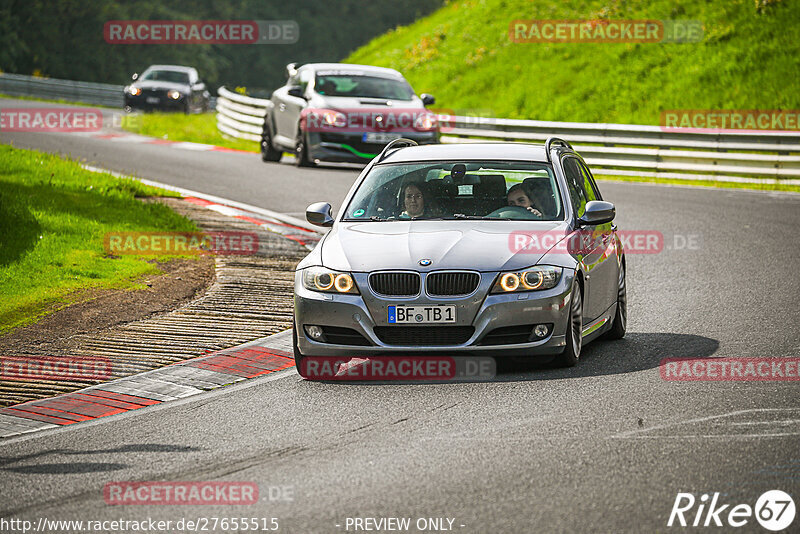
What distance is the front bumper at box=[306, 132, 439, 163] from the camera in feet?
77.8

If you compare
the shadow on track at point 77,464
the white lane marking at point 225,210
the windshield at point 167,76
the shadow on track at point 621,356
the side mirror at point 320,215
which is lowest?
the shadow on track at point 77,464

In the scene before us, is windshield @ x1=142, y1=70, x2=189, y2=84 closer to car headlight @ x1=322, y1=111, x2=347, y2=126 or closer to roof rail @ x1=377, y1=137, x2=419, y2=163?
car headlight @ x1=322, y1=111, x2=347, y2=126

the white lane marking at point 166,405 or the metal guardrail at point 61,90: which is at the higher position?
the metal guardrail at point 61,90

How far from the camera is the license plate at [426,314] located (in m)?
8.83

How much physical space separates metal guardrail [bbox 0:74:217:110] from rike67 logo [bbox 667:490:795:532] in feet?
146

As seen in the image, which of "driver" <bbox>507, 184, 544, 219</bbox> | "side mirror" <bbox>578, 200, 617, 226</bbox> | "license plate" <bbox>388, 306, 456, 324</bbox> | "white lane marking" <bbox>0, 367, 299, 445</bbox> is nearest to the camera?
"white lane marking" <bbox>0, 367, 299, 445</bbox>

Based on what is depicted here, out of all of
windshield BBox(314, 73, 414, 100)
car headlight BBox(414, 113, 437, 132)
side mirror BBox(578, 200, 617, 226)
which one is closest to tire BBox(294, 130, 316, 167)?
windshield BBox(314, 73, 414, 100)

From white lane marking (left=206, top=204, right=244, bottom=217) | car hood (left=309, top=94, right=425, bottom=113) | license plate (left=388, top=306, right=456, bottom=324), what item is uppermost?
car hood (left=309, top=94, right=425, bottom=113)

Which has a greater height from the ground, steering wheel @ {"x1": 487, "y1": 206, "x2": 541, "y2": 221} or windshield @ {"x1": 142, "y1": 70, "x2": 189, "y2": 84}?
windshield @ {"x1": 142, "y1": 70, "x2": 189, "y2": 84}

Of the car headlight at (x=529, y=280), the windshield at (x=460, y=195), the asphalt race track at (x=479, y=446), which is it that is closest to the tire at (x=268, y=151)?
the asphalt race track at (x=479, y=446)

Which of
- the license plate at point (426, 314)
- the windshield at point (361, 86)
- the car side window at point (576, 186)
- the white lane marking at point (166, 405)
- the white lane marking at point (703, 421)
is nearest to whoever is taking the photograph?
the white lane marking at point (703, 421)

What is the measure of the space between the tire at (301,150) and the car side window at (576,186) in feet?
45.1

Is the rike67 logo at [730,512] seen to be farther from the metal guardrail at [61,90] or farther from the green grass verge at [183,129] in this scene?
the metal guardrail at [61,90]

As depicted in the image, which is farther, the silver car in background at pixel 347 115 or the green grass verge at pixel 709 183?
the green grass verge at pixel 709 183
